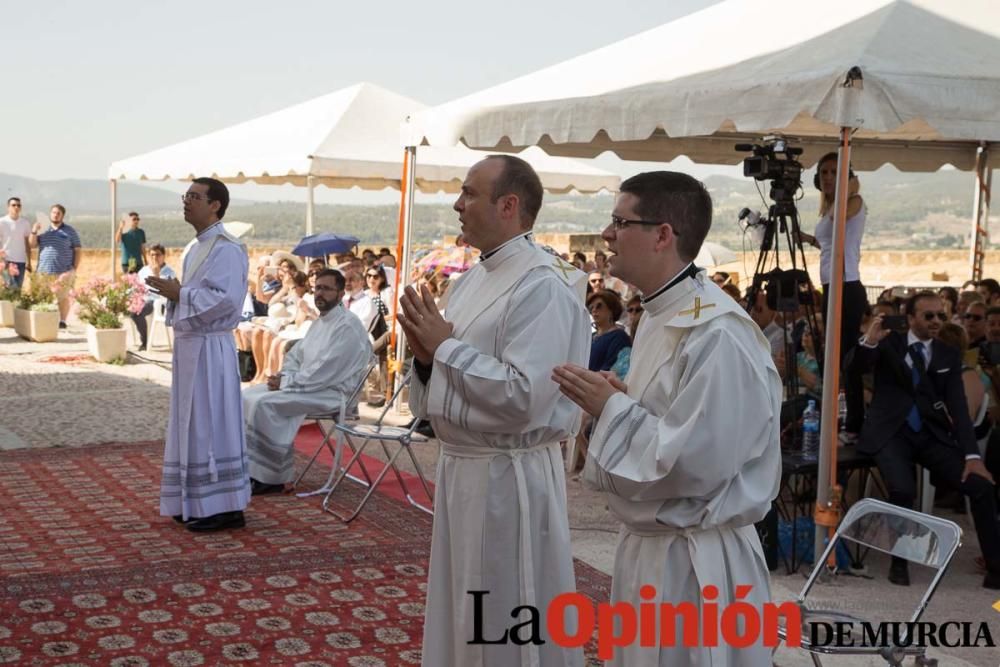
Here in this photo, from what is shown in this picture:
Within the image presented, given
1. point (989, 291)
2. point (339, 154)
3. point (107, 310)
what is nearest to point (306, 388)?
point (989, 291)

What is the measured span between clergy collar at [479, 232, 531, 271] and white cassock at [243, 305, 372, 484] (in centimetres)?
425

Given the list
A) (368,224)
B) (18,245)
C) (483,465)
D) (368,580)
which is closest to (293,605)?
(368,580)

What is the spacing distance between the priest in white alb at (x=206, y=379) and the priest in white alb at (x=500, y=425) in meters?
3.01

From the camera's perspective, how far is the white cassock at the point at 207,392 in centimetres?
648

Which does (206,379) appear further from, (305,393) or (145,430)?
(145,430)

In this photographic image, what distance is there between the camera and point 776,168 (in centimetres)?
618

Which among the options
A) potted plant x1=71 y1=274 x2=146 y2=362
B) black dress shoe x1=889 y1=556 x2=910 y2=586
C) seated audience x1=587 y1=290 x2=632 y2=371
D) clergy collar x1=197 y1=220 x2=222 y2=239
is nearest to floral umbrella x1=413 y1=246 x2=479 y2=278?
potted plant x1=71 y1=274 x2=146 y2=362

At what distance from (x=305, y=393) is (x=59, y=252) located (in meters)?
11.0

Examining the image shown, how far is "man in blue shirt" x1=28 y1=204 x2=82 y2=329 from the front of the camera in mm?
17203

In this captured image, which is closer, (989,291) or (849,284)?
(849,284)

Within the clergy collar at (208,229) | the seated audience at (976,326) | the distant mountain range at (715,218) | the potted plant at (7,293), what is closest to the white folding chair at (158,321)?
the potted plant at (7,293)

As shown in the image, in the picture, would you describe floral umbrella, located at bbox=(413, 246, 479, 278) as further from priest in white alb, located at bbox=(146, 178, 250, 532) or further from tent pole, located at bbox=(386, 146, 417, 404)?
priest in white alb, located at bbox=(146, 178, 250, 532)

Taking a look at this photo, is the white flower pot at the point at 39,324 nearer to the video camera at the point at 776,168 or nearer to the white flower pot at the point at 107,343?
the white flower pot at the point at 107,343

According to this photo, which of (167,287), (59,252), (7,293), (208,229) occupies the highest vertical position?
(208,229)
